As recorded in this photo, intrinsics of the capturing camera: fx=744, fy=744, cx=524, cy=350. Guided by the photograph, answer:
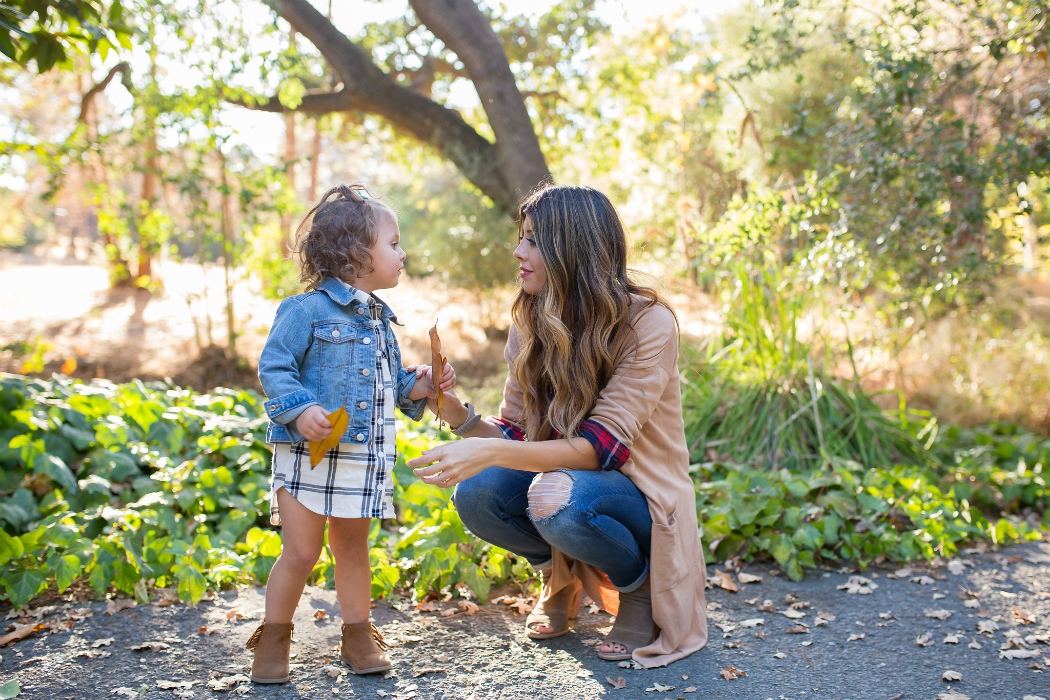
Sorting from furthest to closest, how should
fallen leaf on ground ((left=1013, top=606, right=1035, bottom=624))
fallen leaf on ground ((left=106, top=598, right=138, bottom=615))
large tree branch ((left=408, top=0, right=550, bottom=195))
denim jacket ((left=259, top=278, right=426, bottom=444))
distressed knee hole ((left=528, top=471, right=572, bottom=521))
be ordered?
large tree branch ((left=408, top=0, right=550, bottom=195)), fallen leaf on ground ((left=1013, top=606, right=1035, bottom=624)), fallen leaf on ground ((left=106, top=598, right=138, bottom=615)), distressed knee hole ((left=528, top=471, right=572, bottom=521)), denim jacket ((left=259, top=278, right=426, bottom=444))

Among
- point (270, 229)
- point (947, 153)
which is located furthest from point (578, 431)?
point (270, 229)

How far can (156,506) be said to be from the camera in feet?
9.80

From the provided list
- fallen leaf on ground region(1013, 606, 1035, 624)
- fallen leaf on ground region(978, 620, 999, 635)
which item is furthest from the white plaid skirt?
fallen leaf on ground region(1013, 606, 1035, 624)

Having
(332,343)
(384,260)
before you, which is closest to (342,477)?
(332,343)

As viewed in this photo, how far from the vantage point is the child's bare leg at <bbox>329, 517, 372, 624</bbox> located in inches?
80.3

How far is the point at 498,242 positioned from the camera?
25.7ft

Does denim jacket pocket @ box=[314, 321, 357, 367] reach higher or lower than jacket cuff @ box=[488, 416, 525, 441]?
higher

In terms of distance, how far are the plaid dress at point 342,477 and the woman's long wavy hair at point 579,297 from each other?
0.50 metres

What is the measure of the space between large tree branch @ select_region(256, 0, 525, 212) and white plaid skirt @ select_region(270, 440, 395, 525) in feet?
17.5

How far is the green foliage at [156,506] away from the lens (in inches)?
99.3

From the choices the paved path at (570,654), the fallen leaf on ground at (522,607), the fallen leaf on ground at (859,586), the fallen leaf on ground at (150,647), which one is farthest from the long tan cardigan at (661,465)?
the fallen leaf on ground at (150,647)

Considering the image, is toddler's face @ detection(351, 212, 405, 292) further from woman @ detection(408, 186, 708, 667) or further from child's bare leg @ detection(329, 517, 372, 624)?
child's bare leg @ detection(329, 517, 372, 624)

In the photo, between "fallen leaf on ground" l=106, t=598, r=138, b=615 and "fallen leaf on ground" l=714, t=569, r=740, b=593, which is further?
"fallen leaf on ground" l=714, t=569, r=740, b=593

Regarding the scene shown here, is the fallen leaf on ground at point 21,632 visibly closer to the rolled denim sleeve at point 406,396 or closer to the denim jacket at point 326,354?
the denim jacket at point 326,354
